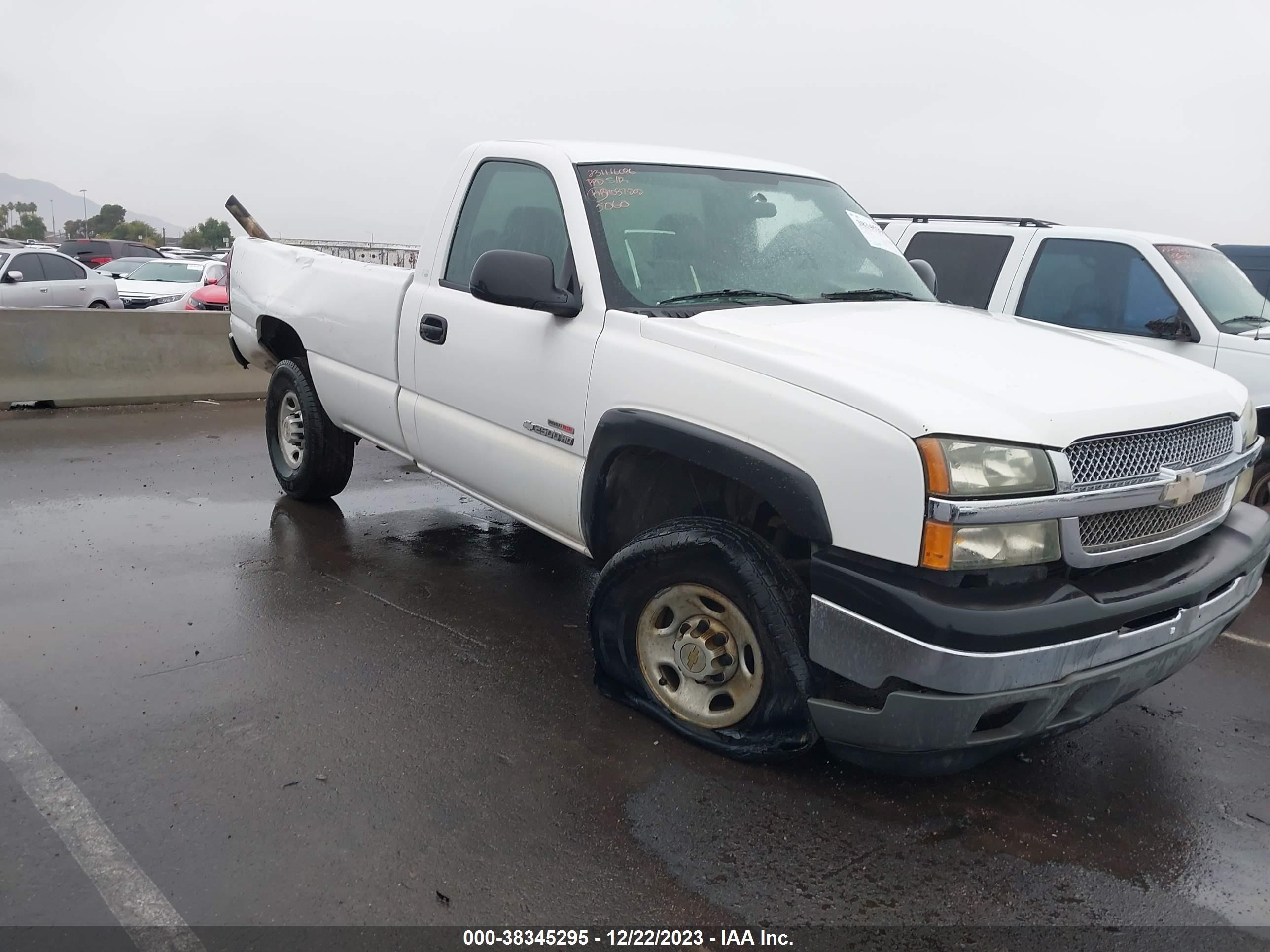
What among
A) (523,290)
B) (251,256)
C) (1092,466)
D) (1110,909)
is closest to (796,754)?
(1110,909)

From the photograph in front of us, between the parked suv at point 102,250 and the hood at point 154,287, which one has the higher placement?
the hood at point 154,287

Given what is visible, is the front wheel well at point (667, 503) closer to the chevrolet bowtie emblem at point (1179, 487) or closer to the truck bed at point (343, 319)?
the chevrolet bowtie emblem at point (1179, 487)

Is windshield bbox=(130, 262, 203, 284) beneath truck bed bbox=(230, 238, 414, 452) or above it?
beneath

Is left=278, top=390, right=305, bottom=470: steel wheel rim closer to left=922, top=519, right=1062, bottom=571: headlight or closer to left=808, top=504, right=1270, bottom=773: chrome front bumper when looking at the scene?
left=808, top=504, right=1270, bottom=773: chrome front bumper

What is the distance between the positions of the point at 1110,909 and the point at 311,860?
2.18m

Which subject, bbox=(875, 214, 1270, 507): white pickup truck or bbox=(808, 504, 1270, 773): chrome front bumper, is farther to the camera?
bbox=(875, 214, 1270, 507): white pickup truck

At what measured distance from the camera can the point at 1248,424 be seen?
3.71 meters

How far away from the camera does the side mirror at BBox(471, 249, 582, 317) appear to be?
371 cm

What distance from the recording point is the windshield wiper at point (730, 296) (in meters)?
3.86

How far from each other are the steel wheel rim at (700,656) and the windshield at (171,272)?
19184mm

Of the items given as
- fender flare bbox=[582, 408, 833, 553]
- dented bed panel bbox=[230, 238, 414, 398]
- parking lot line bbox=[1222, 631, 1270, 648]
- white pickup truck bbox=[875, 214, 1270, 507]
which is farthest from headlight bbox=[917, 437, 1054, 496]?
white pickup truck bbox=[875, 214, 1270, 507]

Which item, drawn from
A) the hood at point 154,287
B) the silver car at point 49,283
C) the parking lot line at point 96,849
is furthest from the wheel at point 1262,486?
the hood at point 154,287

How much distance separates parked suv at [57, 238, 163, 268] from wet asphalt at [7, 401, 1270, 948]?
101ft

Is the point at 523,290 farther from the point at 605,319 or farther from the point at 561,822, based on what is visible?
the point at 561,822
